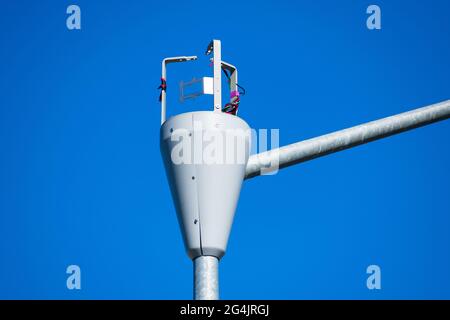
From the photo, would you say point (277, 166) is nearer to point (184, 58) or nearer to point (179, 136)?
point (179, 136)

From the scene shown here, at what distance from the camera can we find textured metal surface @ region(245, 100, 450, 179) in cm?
1170

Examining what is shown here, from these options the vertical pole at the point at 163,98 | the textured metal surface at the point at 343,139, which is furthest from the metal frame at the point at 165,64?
the textured metal surface at the point at 343,139

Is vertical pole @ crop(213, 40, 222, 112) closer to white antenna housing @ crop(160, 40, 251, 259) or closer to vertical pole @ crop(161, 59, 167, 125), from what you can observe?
white antenna housing @ crop(160, 40, 251, 259)

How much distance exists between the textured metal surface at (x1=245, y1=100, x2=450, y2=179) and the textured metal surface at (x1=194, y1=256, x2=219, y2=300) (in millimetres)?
1188

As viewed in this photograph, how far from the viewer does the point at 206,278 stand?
35.8ft

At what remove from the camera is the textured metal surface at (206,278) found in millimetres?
10727

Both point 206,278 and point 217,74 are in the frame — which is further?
point 217,74

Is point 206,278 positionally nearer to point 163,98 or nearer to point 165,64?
point 163,98

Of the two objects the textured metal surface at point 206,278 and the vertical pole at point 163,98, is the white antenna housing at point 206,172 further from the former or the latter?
the vertical pole at point 163,98

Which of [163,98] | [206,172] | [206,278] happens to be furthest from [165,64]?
[206,278]

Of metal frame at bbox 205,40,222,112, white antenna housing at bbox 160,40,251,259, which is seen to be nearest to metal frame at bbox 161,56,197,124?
metal frame at bbox 205,40,222,112

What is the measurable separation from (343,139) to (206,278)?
2.20m
